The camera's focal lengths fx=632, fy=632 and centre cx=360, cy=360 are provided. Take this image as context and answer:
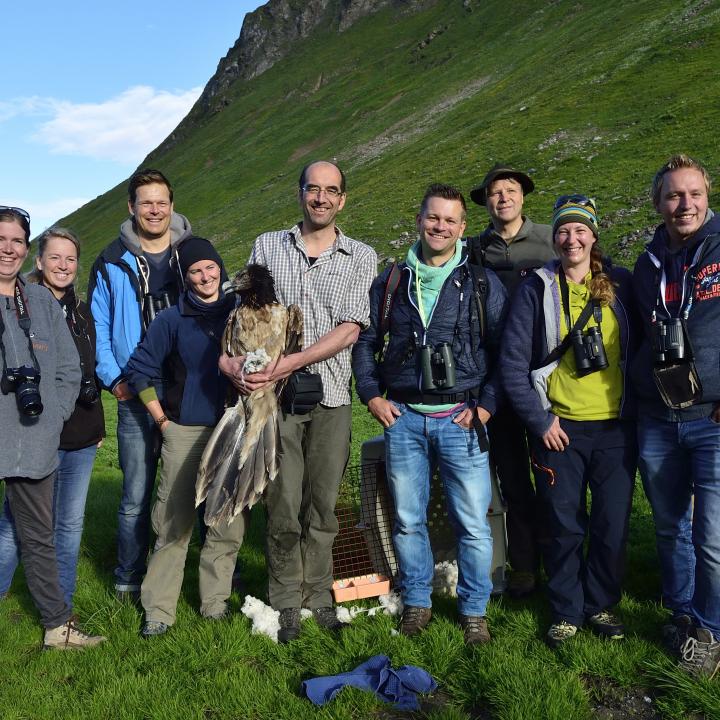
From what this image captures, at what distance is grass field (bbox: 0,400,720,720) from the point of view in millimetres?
4102

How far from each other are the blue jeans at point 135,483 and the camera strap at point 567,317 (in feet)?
11.4

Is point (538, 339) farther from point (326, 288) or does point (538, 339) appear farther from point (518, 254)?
point (326, 288)

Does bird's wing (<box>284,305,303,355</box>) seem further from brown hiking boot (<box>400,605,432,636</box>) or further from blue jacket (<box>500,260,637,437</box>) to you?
brown hiking boot (<box>400,605,432,636</box>)

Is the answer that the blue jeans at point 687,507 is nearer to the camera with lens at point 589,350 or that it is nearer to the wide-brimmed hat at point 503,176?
the camera with lens at point 589,350

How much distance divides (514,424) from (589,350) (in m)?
1.25

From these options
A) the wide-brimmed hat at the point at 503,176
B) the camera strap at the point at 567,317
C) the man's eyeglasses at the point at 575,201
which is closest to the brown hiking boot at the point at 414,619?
the camera strap at the point at 567,317

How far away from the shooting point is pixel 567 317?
4754 millimetres

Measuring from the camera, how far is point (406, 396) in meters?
5.07

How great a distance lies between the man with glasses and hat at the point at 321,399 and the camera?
17.0 feet

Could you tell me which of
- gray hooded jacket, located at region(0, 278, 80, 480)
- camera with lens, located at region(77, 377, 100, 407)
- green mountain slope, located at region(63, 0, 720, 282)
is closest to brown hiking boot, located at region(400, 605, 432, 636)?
gray hooded jacket, located at region(0, 278, 80, 480)

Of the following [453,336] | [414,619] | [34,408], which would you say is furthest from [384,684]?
[34,408]

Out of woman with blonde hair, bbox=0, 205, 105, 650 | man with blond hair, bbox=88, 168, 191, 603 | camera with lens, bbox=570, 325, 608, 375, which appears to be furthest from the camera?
man with blond hair, bbox=88, 168, 191, 603

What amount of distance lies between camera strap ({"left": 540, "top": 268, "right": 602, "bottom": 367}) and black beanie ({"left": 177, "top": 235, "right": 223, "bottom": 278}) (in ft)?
9.00

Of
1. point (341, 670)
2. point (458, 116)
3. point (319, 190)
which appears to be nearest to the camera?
point (341, 670)
